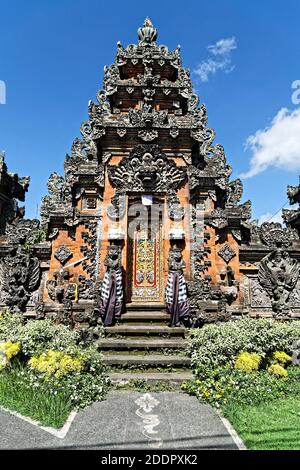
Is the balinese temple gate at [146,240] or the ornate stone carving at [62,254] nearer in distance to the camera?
the balinese temple gate at [146,240]

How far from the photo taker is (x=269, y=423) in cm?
549

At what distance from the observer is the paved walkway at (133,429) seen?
16.1ft

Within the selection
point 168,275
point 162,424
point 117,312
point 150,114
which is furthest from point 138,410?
point 150,114

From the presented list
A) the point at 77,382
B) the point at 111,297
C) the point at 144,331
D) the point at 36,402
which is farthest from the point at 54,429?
the point at 111,297

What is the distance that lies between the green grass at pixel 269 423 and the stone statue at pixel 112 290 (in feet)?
16.9

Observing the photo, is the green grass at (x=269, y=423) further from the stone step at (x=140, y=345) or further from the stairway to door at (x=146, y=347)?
the stone step at (x=140, y=345)

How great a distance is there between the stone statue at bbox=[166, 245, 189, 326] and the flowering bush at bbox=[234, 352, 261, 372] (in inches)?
112

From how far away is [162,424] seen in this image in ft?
18.6

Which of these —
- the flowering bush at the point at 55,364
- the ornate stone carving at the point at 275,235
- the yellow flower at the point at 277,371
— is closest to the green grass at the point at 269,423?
the yellow flower at the point at 277,371

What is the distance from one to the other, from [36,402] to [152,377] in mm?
2802

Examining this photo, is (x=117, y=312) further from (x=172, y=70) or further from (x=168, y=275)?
(x=172, y=70)

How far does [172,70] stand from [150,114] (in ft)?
13.6

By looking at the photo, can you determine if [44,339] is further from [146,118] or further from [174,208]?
[146,118]

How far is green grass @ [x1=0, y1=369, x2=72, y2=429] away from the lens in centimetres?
573
